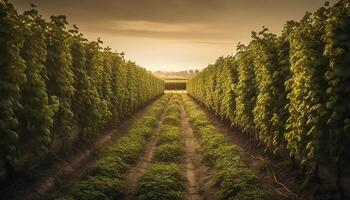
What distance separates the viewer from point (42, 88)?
40.4 feet

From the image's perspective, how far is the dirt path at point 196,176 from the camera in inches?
470

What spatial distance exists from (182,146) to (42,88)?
31.3ft

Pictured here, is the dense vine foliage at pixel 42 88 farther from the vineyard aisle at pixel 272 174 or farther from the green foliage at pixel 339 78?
the green foliage at pixel 339 78

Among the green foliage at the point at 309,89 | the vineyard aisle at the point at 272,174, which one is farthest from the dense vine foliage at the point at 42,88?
the green foliage at the point at 309,89

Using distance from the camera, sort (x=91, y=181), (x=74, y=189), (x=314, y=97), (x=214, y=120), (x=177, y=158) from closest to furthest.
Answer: (x=314, y=97)
(x=74, y=189)
(x=91, y=181)
(x=177, y=158)
(x=214, y=120)

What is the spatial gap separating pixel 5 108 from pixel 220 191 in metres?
6.95

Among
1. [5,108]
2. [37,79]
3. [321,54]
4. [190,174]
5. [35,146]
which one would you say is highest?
[321,54]

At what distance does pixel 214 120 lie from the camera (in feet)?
103

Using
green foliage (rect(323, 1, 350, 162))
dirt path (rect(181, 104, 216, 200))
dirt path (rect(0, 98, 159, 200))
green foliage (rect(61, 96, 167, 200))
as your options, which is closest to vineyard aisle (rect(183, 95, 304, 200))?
dirt path (rect(181, 104, 216, 200))

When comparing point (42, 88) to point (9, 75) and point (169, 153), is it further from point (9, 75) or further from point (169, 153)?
point (169, 153)

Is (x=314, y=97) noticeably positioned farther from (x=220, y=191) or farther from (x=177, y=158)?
(x=177, y=158)

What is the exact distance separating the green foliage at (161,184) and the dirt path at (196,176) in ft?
1.24

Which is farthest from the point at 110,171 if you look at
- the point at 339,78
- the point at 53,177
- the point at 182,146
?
the point at 339,78

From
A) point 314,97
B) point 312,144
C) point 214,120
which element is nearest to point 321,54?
point 314,97
